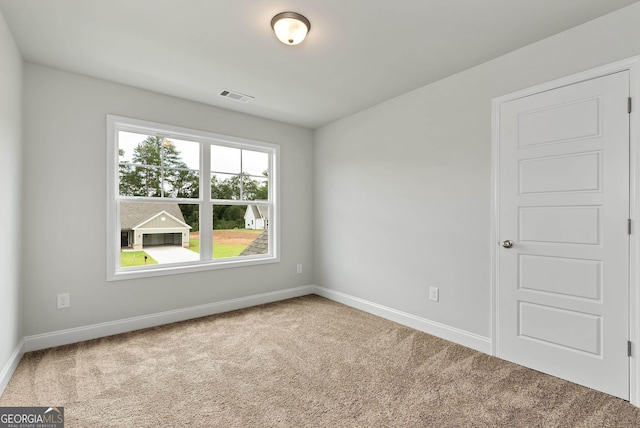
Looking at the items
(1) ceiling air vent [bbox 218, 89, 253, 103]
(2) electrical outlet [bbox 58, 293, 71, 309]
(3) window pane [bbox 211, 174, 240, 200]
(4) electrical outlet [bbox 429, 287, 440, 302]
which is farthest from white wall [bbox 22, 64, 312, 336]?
(4) electrical outlet [bbox 429, 287, 440, 302]

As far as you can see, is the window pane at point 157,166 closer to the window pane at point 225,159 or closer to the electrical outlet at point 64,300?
the window pane at point 225,159

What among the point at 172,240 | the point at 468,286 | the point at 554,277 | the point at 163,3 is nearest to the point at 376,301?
the point at 468,286

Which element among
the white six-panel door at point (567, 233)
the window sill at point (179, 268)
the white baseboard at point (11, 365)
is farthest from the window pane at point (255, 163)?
the white six-panel door at point (567, 233)

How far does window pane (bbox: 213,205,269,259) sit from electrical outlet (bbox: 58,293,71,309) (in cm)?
145

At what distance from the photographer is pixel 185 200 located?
3.58 metres

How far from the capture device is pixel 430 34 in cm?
227

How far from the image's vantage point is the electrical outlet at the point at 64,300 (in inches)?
110

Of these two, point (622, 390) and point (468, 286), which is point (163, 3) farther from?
point (622, 390)

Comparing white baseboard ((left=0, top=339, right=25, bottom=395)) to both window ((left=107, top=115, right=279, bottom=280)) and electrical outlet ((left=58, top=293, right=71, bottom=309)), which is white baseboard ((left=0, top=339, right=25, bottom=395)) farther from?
window ((left=107, top=115, right=279, bottom=280))

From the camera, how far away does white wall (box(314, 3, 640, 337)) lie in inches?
91.7

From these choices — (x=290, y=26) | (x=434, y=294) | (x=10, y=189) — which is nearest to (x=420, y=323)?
(x=434, y=294)

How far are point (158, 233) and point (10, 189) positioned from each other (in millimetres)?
1337

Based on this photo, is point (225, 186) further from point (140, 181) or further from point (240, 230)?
point (140, 181)

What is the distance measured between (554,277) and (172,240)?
3694mm
